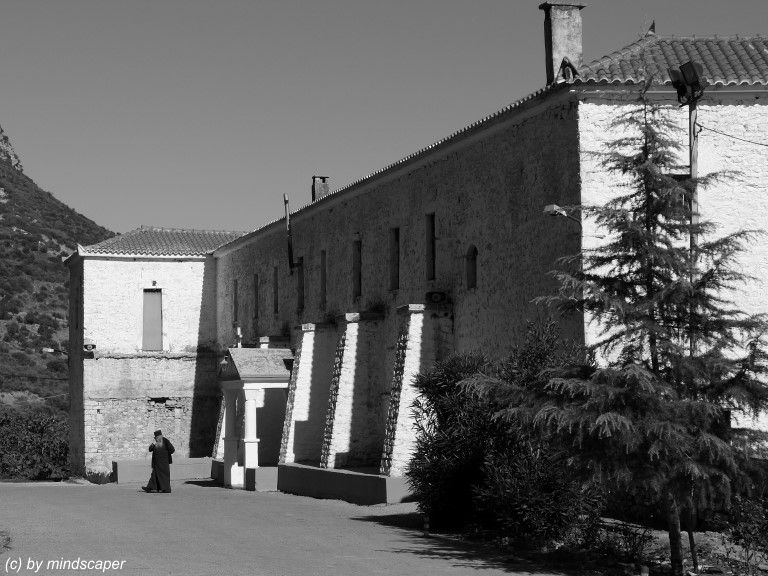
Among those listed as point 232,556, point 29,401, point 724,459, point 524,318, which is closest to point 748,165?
point 524,318

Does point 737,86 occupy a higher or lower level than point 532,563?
higher

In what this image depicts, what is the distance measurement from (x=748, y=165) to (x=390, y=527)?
790cm

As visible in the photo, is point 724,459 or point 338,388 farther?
point 338,388

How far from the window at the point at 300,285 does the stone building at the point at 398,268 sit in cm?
7

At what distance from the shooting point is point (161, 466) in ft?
85.9

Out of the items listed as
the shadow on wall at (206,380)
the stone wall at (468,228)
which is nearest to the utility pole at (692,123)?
the stone wall at (468,228)

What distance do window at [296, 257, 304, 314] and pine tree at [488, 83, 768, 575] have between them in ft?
62.2

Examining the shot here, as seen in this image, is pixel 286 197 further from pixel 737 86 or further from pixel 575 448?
pixel 575 448

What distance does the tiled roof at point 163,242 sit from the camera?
39.0 m

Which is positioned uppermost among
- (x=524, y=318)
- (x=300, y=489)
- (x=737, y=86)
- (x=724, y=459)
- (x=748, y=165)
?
(x=737, y=86)

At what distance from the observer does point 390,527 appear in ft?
56.0

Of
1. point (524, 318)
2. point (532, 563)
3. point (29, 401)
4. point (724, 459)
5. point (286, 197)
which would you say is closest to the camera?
point (724, 459)

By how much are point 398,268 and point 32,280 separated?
138 ft

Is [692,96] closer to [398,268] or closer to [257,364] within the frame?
[398,268]
